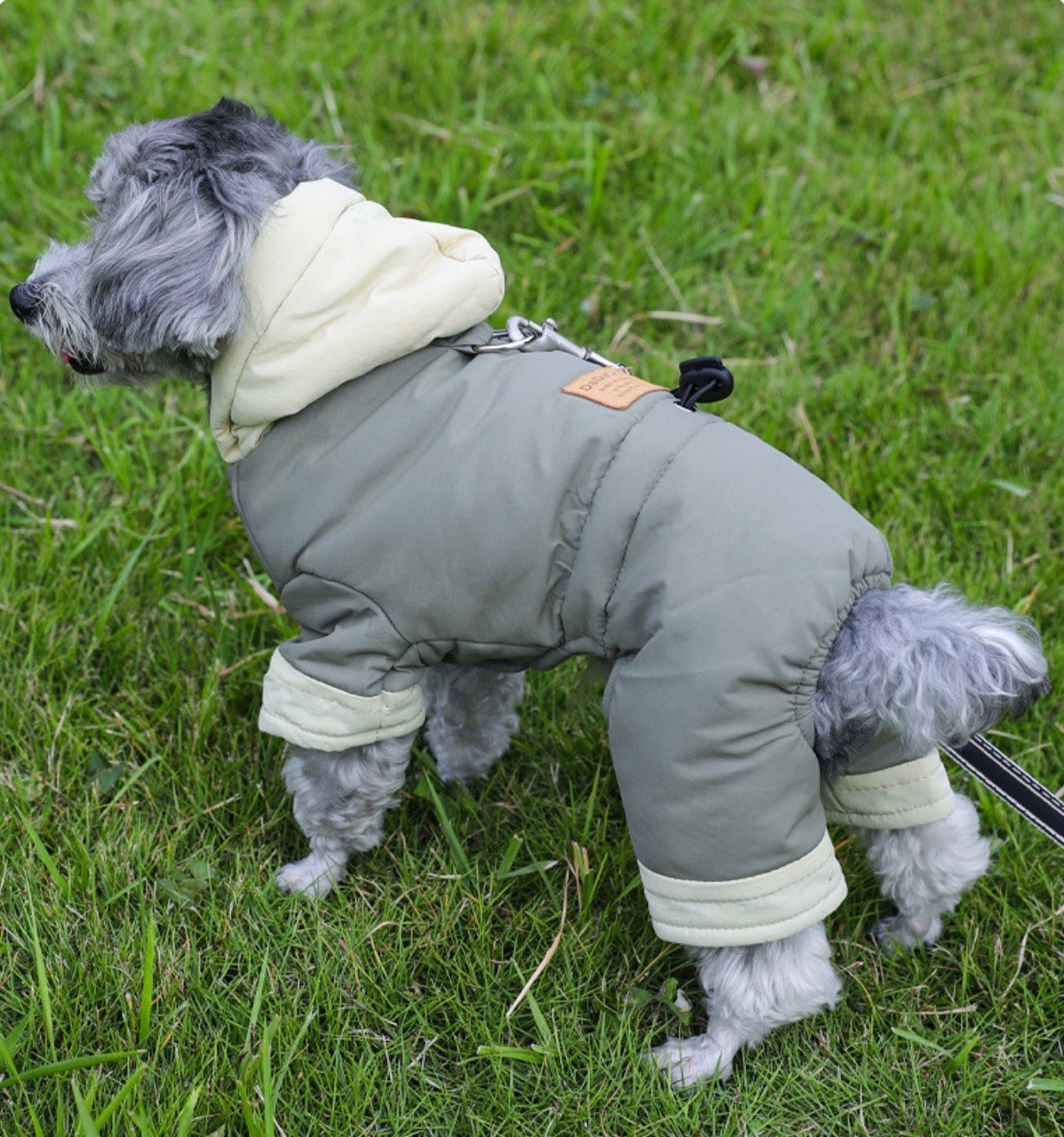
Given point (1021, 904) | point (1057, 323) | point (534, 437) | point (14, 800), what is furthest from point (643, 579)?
point (1057, 323)

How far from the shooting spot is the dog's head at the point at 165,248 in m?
2.18

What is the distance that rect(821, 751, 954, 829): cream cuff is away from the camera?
7.35 ft

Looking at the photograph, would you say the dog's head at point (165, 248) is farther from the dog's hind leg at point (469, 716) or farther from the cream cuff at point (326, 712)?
the dog's hind leg at point (469, 716)

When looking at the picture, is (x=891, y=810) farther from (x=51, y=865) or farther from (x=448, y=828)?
(x=51, y=865)

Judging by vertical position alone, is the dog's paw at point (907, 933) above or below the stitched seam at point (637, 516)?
below

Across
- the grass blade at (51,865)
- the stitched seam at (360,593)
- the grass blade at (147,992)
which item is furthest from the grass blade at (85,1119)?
the stitched seam at (360,593)

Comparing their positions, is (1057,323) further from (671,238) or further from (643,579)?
(643,579)

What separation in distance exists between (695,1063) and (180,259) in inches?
72.7

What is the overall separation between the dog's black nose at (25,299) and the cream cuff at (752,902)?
1.65 metres

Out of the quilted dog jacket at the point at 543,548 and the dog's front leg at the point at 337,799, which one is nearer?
the quilted dog jacket at the point at 543,548

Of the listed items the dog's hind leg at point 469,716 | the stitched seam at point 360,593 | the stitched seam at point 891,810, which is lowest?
the dog's hind leg at point 469,716

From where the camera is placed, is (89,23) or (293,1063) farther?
(89,23)

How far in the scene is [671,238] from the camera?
4.24 metres

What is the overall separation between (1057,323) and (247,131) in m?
2.97
